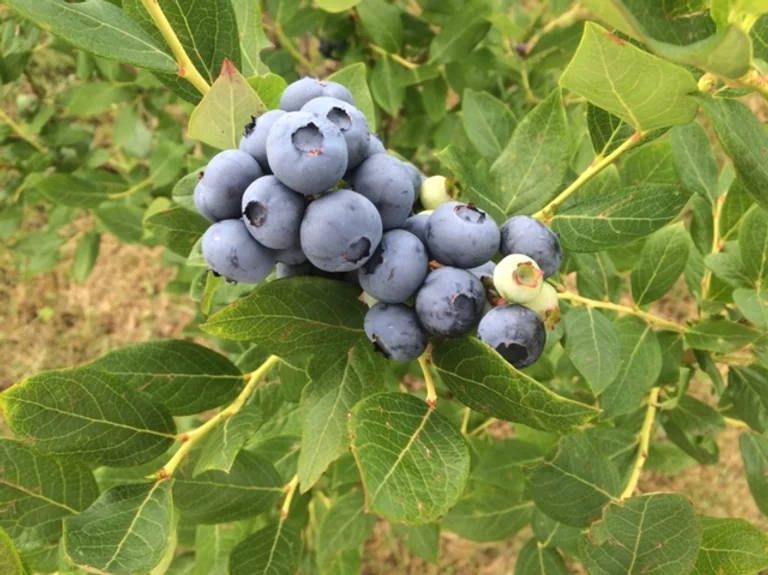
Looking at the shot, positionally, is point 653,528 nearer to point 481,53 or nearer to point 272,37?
point 481,53

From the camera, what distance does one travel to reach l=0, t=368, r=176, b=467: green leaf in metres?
1.03

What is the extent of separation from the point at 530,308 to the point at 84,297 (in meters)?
3.93

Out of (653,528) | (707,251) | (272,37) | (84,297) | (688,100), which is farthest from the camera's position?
(84,297)

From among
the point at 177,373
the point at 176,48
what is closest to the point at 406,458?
the point at 177,373

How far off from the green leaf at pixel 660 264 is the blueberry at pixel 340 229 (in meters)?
0.88

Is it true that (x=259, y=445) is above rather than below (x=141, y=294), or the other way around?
above

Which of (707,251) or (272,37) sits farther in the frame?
(272,37)

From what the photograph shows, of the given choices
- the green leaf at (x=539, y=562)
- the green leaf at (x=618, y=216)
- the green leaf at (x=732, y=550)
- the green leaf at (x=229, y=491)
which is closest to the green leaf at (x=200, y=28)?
the green leaf at (x=618, y=216)

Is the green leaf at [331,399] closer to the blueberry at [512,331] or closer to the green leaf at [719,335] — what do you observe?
the blueberry at [512,331]

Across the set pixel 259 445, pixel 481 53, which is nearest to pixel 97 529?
pixel 259 445

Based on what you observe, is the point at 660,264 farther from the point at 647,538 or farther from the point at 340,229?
the point at 340,229

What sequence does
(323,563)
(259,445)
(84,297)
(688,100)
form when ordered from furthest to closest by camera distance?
(84,297) < (323,563) < (259,445) < (688,100)

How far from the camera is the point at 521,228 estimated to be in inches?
39.0

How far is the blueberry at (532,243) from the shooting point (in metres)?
0.97
